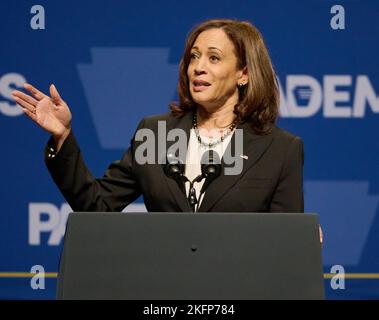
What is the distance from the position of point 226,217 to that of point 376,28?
2.01m

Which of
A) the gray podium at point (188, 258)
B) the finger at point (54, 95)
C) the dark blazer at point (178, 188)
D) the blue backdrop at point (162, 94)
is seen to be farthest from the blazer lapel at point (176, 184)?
the blue backdrop at point (162, 94)

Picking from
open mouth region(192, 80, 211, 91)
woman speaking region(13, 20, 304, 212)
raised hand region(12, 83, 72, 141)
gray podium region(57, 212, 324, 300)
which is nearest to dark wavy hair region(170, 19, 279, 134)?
woman speaking region(13, 20, 304, 212)

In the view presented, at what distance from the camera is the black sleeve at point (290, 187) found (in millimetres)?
2225

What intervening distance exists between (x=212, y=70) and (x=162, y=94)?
1001 millimetres

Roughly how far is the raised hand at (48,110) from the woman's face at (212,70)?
1.40ft

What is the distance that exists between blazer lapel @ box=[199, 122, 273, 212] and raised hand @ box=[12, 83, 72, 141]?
1.37 ft

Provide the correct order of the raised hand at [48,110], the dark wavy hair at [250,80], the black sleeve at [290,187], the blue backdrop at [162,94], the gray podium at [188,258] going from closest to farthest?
the gray podium at [188,258], the raised hand at [48,110], the black sleeve at [290,187], the dark wavy hair at [250,80], the blue backdrop at [162,94]

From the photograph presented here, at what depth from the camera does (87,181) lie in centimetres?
216

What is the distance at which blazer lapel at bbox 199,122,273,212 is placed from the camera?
2111 mm

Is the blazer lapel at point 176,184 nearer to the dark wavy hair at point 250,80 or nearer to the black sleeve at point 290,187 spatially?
the dark wavy hair at point 250,80

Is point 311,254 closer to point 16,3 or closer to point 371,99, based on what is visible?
point 371,99

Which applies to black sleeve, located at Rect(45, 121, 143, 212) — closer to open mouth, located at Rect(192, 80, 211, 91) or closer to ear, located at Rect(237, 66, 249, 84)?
open mouth, located at Rect(192, 80, 211, 91)

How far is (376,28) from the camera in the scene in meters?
3.31
